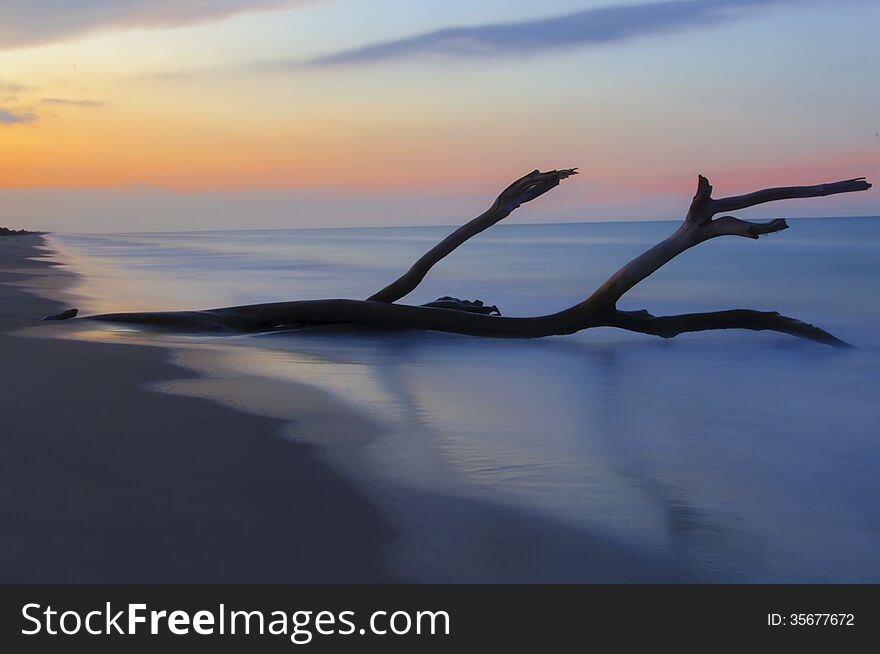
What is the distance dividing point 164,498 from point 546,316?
6.18m

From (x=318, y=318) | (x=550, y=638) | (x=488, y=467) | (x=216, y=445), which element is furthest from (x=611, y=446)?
(x=318, y=318)

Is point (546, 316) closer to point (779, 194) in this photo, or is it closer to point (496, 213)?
point (496, 213)

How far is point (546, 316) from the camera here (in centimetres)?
946

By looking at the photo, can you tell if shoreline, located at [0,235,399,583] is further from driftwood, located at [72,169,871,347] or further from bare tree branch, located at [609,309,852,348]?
bare tree branch, located at [609,309,852,348]

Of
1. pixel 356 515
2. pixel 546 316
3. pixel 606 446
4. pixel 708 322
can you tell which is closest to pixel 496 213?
pixel 546 316

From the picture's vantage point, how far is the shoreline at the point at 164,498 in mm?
3039

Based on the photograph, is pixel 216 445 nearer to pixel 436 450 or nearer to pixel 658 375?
pixel 436 450

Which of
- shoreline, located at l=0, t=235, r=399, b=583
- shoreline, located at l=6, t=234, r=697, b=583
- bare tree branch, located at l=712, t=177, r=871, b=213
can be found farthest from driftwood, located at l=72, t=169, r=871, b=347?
shoreline, located at l=0, t=235, r=399, b=583

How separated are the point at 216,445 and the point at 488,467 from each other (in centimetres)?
127

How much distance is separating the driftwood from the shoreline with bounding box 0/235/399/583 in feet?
12.0

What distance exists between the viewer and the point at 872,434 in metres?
5.59

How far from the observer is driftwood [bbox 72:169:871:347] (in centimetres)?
853

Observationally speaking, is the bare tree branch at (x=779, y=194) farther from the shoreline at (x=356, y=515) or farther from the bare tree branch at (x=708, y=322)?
the shoreline at (x=356, y=515)

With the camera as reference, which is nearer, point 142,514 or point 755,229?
point 142,514
